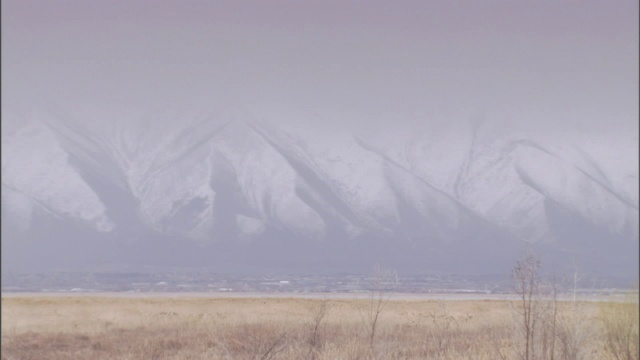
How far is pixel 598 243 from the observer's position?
477 feet

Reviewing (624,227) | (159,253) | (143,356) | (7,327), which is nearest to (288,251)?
(159,253)

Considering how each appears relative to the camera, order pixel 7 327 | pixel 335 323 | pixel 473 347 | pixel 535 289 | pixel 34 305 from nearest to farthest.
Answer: pixel 535 289, pixel 473 347, pixel 335 323, pixel 7 327, pixel 34 305

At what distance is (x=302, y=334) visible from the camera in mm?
28547

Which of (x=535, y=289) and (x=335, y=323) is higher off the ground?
(x=535, y=289)

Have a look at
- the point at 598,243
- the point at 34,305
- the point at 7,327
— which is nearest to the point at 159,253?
the point at 598,243

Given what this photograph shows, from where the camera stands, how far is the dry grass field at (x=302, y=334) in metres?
20.2

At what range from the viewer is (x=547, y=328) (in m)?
18.6

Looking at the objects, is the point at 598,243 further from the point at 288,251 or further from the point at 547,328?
the point at 547,328

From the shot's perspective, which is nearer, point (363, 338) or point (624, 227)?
point (363, 338)

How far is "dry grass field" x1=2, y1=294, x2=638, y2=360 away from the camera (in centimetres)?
2019

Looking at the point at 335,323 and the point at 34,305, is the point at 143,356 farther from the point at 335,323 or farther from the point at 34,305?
the point at 34,305

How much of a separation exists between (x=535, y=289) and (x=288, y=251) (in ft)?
585

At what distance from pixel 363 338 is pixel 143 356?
22.6 ft

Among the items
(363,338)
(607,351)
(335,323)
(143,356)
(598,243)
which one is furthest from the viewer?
(598,243)
